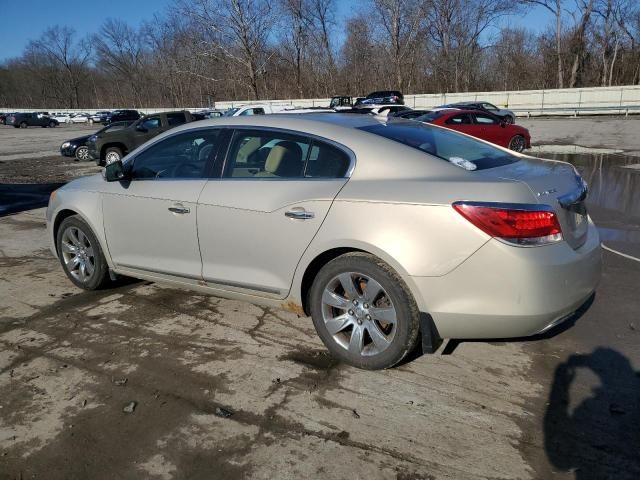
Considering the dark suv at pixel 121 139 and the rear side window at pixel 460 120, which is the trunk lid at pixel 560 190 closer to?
the rear side window at pixel 460 120

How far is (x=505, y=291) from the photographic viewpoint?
282cm

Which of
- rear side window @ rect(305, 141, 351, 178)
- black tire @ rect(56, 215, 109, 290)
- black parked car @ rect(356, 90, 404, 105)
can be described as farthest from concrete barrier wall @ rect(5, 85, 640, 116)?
rear side window @ rect(305, 141, 351, 178)

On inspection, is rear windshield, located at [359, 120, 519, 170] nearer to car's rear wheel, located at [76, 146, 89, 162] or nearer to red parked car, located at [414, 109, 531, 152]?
red parked car, located at [414, 109, 531, 152]

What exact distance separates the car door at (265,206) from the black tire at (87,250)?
1.37 metres

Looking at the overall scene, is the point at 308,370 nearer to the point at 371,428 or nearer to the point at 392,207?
the point at 371,428

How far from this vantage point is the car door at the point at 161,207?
3.97 m

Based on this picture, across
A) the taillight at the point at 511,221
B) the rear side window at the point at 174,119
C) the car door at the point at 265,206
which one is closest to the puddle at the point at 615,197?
the taillight at the point at 511,221

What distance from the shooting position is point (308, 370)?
3383 mm

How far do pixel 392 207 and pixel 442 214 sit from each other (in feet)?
0.99

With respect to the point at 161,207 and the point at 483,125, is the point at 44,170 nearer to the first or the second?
the point at 483,125

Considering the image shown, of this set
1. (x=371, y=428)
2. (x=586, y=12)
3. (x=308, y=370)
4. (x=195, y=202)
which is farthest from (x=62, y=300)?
(x=586, y=12)

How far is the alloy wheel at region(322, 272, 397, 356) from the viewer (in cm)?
318

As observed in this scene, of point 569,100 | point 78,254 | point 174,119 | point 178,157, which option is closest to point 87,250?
point 78,254

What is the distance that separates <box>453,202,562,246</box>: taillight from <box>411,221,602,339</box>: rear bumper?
53 mm
